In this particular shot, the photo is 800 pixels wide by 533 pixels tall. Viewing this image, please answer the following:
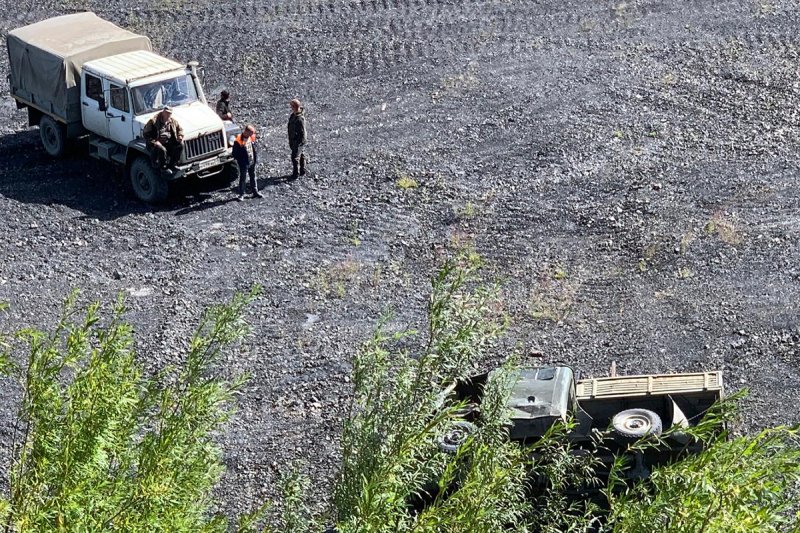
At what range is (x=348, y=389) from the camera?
12.1m

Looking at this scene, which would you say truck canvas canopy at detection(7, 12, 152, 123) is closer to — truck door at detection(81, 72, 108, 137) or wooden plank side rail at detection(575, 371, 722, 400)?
truck door at detection(81, 72, 108, 137)

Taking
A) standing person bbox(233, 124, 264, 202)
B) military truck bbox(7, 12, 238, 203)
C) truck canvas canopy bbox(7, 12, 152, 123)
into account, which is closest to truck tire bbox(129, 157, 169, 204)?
military truck bbox(7, 12, 238, 203)

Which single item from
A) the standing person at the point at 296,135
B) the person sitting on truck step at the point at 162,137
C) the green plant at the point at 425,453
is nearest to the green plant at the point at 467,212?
the standing person at the point at 296,135

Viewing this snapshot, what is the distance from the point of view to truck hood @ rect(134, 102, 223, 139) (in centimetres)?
1611

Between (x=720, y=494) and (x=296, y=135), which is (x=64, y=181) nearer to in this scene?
(x=296, y=135)

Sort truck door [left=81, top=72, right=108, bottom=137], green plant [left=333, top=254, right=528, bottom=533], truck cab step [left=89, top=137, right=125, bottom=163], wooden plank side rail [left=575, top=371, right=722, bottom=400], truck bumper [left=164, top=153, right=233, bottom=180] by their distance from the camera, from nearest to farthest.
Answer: green plant [left=333, top=254, right=528, bottom=533], wooden plank side rail [left=575, top=371, right=722, bottom=400], truck bumper [left=164, top=153, right=233, bottom=180], truck cab step [left=89, top=137, right=125, bottom=163], truck door [left=81, top=72, right=108, bottom=137]

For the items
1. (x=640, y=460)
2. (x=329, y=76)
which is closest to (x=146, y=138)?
(x=329, y=76)

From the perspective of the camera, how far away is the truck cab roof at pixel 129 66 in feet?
53.7

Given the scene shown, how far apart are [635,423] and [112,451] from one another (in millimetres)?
4862

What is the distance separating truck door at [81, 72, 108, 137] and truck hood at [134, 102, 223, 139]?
2.72 feet

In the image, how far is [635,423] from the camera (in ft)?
32.1

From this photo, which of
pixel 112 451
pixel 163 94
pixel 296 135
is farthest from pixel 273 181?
pixel 112 451

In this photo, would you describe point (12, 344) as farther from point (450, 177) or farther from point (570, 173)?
point (570, 173)

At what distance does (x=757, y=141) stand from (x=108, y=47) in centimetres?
1026
